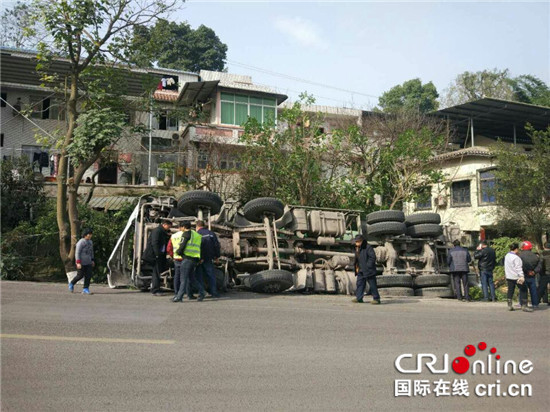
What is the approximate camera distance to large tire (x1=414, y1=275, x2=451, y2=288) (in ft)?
44.4

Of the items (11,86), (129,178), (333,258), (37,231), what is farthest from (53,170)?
(333,258)

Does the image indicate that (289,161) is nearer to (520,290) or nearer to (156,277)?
(156,277)

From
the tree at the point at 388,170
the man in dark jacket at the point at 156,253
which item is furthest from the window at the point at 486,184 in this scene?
the man in dark jacket at the point at 156,253

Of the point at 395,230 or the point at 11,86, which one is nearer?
the point at 395,230

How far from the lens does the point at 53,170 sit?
2658 centimetres

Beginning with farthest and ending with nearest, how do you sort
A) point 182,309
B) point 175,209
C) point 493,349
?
point 175,209
point 182,309
point 493,349

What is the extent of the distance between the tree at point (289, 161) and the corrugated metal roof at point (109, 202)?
5.42 m

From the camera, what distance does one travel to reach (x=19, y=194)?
19.3m

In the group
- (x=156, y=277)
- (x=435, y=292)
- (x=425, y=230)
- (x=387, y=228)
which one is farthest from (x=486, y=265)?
(x=156, y=277)

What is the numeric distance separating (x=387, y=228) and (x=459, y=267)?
2.15m

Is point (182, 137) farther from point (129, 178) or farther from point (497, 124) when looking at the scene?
point (497, 124)

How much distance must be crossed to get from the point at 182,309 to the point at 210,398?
Answer: 4538 mm

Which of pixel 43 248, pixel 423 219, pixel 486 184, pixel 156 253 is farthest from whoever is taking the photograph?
pixel 486 184

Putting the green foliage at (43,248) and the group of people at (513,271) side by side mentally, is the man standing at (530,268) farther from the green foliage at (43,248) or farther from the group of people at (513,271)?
the green foliage at (43,248)
